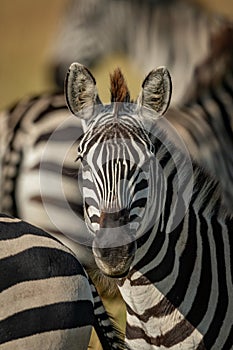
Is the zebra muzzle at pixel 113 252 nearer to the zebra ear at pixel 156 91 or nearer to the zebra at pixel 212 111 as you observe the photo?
the zebra ear at pixel 156 91

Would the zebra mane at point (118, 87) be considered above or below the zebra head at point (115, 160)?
above

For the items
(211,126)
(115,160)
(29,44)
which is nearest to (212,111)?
(211,126)

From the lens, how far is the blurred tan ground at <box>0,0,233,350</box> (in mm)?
13414

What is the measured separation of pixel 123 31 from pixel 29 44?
5847 millimetres

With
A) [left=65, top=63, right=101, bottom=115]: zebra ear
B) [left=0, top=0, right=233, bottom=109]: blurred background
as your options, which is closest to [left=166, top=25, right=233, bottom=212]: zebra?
[left=65, top=63, right=101, bottom=115]: zebra ear

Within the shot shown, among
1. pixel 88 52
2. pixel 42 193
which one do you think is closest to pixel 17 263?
pixel 42 193

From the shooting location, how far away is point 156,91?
3959 mm

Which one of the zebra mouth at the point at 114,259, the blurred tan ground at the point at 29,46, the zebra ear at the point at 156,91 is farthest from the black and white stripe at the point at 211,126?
the blurred tan ground at the point at 29,46

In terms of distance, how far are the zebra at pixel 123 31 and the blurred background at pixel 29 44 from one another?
99 centimetres

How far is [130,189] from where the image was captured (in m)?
3.71

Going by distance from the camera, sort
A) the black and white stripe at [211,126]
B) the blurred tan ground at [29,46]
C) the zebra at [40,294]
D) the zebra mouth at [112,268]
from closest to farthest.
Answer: the zebra at [40,294] < the zebra mouth at [112,268] < the black and white stripe at [211,126] < the blurred tan ground at [29,46]

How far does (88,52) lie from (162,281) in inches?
294

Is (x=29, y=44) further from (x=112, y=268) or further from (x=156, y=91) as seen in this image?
(x=112, y=268)

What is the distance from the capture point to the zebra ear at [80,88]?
4.01 m
